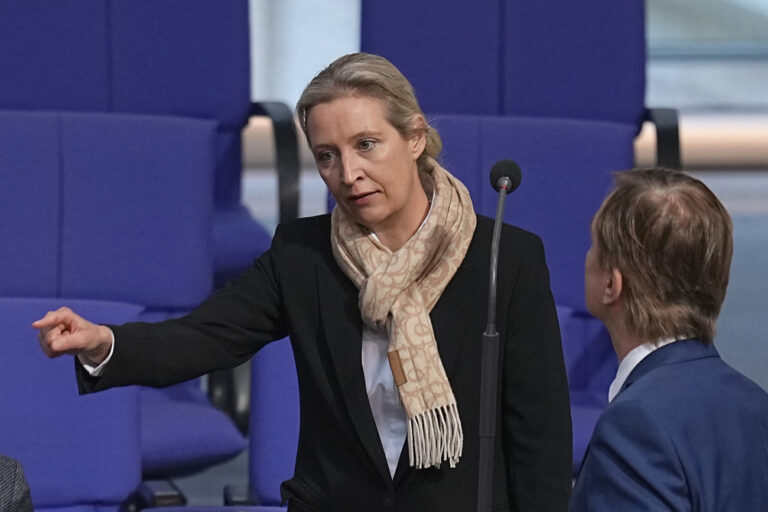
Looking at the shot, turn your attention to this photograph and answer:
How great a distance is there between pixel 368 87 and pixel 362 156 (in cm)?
9

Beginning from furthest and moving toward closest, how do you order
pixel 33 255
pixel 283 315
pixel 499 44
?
pixel 499 44
pixel 33 255
pixel 283 315

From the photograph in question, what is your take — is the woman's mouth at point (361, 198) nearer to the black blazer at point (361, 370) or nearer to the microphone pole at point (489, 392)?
the black blazer at point (361, 370)

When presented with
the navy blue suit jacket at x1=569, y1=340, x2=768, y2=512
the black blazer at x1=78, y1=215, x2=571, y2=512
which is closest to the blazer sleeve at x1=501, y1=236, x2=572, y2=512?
the black blazer at x1=78, y1=215, x2=571, y2=512

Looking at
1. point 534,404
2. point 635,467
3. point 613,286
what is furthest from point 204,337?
point 635,467

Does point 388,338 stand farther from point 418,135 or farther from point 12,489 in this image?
point 12,489

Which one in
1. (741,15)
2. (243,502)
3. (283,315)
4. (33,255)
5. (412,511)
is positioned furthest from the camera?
(741,15)

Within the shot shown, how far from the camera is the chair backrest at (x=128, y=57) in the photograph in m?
2.78

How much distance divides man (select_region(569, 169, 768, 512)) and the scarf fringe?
389 millimetres

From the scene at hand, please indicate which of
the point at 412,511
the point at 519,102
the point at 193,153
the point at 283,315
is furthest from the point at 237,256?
the point at 412,511

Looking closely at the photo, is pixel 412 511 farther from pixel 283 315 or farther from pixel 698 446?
pixel 698 446

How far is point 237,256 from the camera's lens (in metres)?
2.86

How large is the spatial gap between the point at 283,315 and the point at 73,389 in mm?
533

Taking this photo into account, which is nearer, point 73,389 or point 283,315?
point 283,315

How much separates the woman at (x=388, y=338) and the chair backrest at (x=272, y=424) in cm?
41
